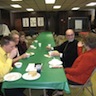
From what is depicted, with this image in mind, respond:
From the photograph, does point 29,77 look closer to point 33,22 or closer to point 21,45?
point 21,45

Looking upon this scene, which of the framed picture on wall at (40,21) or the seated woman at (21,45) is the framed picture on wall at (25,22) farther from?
the seated woman at (21,45)

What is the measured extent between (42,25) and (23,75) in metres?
11.3

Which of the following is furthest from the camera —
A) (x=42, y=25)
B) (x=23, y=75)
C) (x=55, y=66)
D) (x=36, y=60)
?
(x=42, y=25)

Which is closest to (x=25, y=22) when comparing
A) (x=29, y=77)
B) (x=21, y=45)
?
(x=21, y=45)

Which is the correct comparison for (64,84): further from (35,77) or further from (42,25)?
(42,25)

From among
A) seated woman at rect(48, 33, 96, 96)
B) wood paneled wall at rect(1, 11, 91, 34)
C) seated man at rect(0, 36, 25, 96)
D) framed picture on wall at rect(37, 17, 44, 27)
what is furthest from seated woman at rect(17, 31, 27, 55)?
framed picture on wall at rect(37, 17, 44, 27)

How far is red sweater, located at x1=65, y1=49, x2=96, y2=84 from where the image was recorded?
2205mm

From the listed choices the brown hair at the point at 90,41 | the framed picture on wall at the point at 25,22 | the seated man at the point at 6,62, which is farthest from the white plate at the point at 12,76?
the framed picture on wall at the point at 25,22

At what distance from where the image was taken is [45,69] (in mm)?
2238

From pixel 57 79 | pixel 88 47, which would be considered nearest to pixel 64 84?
pixel 57 79

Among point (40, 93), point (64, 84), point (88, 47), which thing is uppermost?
point (88, 47)

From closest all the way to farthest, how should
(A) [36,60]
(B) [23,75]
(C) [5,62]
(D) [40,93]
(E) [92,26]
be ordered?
(B) [23,75]
(C) [5,62]
(A) [36,60]
(D) [40,93]
(E) [92,26]

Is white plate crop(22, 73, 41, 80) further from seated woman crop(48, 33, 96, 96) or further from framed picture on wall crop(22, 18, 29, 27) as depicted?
framed picture on wall crop(22, 18, 29, 27)

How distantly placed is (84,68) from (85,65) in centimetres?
5
